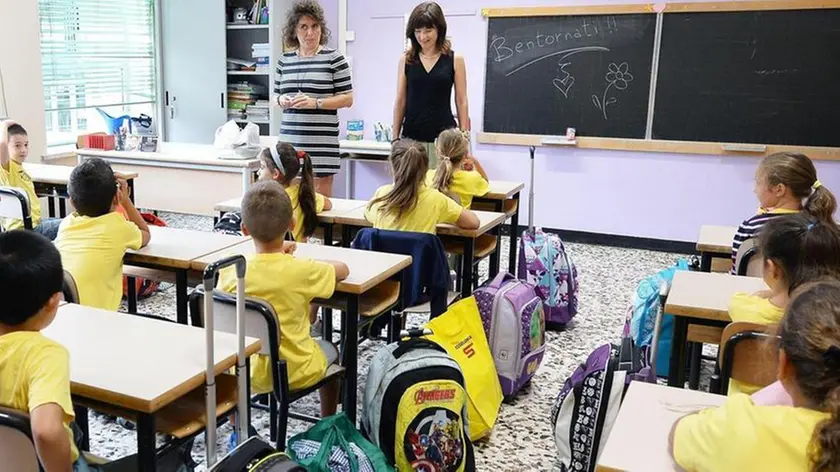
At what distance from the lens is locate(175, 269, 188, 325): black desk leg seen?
260cm

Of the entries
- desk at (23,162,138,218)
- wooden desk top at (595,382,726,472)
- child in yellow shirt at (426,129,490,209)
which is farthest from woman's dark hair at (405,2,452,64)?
wooden desk top at (595,382,726,472)

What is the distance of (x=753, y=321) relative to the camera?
6.59ft

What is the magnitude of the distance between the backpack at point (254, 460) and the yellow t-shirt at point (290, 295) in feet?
1.93

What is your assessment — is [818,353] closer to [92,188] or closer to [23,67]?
[92,188]

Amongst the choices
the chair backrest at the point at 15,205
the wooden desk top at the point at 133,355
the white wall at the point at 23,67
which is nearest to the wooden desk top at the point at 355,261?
the wooden desk top at the point at 133,355

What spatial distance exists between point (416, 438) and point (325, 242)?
157 cm

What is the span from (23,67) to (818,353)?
5.62 metres

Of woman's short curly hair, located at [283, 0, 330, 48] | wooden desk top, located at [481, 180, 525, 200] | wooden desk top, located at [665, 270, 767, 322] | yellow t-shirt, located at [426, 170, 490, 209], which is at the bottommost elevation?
wooden desk top, located at [665, 270, 767, 322]

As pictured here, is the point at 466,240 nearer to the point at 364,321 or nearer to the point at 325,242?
the point at 325,242

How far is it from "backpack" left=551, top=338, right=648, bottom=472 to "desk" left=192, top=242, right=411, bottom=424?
670 millimetres

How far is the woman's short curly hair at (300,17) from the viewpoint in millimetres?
3814

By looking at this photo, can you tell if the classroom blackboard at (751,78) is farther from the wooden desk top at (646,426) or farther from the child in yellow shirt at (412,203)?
the wooden desk top at (646,426)

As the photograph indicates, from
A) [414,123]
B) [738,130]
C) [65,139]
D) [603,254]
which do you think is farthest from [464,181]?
[65,139]

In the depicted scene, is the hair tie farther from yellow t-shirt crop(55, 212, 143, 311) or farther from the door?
the door
